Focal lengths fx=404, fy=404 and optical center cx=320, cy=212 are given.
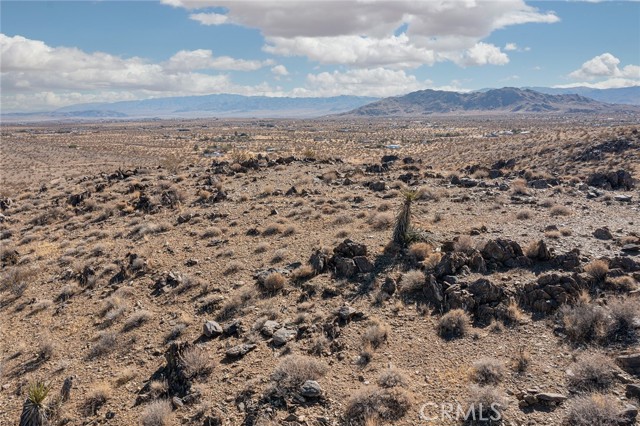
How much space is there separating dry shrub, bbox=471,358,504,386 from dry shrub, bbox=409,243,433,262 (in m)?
4.45

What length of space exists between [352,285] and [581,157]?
1288 inches

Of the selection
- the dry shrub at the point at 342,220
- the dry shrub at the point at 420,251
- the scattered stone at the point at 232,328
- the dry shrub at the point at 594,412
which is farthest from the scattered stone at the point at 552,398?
the dry shrub at the point at 342,220

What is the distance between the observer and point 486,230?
14016 mm

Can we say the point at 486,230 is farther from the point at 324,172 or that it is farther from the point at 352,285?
the point at 324,172

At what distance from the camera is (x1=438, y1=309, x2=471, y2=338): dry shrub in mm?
9211

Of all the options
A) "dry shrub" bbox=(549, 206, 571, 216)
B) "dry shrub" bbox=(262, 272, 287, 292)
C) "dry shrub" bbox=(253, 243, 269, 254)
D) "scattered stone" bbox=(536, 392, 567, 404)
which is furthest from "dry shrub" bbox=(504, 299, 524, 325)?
"dry shrub" bbox=(253, 243, 269, 254)

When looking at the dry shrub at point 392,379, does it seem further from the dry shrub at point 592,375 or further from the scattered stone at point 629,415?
the scattered stone at point 629,415

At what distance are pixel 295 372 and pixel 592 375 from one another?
5.51m

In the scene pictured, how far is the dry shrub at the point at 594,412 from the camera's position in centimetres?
632

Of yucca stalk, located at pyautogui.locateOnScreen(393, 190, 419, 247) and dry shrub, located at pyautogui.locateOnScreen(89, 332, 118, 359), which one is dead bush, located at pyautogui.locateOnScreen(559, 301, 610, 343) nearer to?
yucca stalk, located at pyautogui.locateOnScreen(393, 190, 419, 247)

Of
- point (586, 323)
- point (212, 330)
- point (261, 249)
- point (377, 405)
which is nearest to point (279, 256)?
point (261, 249)

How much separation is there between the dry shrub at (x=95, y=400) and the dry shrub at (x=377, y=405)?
529cm

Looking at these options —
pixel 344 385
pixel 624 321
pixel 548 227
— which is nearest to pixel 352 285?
pixel 344 385

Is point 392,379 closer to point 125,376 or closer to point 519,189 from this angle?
point 125,376
